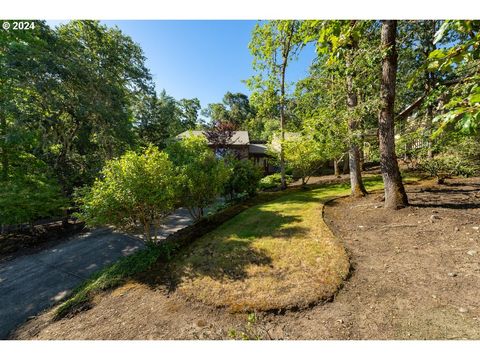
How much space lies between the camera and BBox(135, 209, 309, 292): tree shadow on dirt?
16.1 ft

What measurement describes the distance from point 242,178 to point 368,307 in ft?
30.6

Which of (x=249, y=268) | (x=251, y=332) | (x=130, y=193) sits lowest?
(x=251, y=332)

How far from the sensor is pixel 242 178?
40.5ft

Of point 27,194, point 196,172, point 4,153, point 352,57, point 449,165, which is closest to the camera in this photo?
point 352,57

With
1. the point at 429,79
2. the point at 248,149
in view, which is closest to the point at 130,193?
the point at 429,79

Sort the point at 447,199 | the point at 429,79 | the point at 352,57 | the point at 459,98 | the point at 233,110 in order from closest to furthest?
the point at 459,98 < the point at 352,57 < the point at 447,199 < the point at 429,79 < the point at 233,110

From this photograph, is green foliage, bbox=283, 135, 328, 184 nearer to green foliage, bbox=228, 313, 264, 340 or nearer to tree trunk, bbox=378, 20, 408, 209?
tree trunk, bbox=378, 20, 408, 209

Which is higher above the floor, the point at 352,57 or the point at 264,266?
the point at 352,57

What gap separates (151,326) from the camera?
3.56 metres

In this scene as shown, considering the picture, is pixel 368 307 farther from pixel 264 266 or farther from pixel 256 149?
pixel 256 149

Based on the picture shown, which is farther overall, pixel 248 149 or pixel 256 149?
pixel 256 149

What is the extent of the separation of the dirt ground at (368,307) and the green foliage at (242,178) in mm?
7210

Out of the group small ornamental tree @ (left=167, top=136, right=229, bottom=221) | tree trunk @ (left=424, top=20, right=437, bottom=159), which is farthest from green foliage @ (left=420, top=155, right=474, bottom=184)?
small ornamental tree @ (left=167, top=136, right=229, bottom=221)

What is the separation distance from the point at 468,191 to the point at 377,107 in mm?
5721
